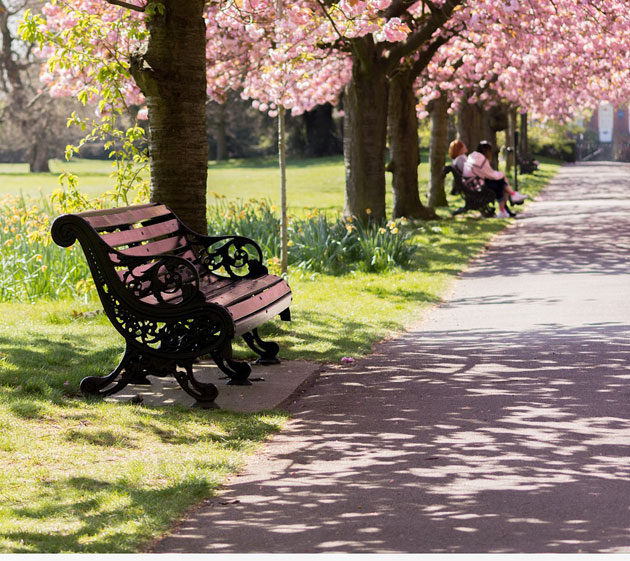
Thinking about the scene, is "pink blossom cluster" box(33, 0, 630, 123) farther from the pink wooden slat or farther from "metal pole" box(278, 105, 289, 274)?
the pink wooden slat

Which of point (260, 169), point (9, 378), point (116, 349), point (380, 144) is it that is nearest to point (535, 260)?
point (380, 144)

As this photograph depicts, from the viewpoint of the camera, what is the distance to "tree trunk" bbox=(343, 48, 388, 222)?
59.1 ft

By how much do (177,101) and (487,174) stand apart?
14.5m

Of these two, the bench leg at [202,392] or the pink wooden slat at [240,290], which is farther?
the pink wooden slat at [240,290]

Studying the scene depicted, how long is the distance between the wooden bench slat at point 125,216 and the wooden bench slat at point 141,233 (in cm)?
7

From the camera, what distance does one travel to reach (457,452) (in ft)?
18.9

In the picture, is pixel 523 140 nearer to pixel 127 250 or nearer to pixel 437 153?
pixel 437 153

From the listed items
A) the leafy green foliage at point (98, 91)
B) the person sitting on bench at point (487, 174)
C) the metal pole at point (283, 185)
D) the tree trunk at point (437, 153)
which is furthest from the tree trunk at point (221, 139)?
the leafy green foliage at point (98, 91)

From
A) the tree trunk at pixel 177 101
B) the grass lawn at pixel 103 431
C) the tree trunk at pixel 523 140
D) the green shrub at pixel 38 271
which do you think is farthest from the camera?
the tree trunk at pixel 523 140

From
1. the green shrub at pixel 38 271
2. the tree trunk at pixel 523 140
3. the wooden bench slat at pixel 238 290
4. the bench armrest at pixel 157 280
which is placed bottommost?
the green shrub at pixel 38 271

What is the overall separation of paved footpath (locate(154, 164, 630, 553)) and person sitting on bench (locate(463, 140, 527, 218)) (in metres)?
11.7

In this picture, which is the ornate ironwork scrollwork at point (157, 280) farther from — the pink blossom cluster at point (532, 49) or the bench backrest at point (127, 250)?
the pink blossom cluster at point (532, 49)

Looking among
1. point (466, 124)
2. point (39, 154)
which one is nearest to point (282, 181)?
point (466, 124)

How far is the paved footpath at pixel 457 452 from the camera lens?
14.8ft
